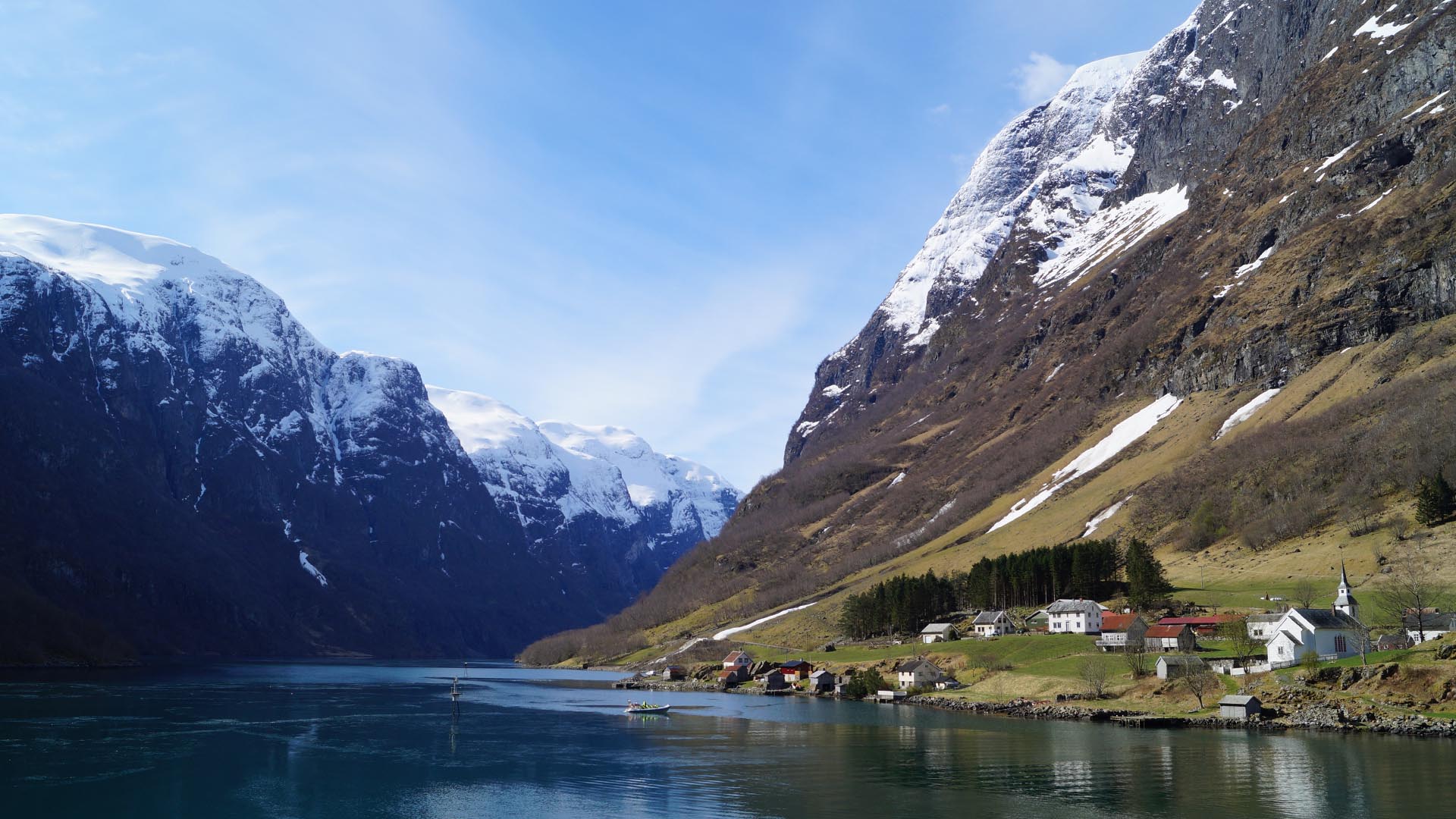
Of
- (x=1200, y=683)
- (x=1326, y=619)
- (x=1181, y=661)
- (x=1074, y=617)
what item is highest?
(x=1326, y=619)

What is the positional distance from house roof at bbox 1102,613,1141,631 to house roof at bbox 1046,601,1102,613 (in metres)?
3.19

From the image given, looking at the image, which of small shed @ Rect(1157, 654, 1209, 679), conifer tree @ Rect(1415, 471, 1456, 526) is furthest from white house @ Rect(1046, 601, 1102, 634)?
conifer tree @ Rect(1415, 471, 1456, 526)

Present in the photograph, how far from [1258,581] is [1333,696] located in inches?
2008

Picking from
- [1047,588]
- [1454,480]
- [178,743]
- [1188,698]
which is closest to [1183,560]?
[1047,588]

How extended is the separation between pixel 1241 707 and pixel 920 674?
177ft

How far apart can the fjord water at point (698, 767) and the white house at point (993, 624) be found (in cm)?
3446

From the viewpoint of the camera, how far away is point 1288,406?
19650cm

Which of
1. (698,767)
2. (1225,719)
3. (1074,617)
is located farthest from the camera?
(1074,617)

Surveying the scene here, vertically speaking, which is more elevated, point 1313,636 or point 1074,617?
point 1074,617

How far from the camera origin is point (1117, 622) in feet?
471

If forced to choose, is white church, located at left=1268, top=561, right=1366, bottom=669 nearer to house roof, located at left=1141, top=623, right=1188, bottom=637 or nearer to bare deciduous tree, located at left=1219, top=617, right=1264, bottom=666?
bare deciduous tree, located at left=1219, top=617, right=1264, bottom=666

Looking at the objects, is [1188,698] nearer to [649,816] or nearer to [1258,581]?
[1258,581]

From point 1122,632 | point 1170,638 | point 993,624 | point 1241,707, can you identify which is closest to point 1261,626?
point 1170,638

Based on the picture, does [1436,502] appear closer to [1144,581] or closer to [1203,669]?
[1144,581]
